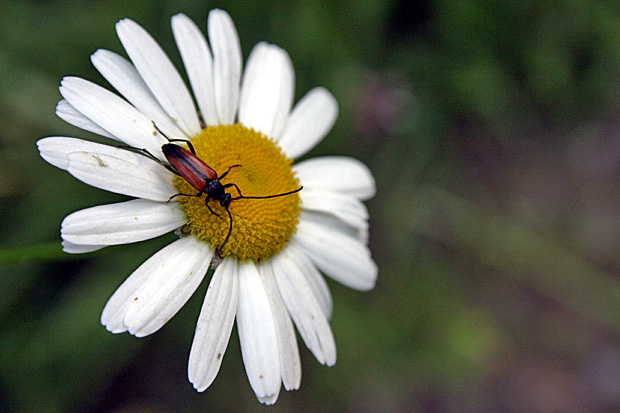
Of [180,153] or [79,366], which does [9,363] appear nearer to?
[79,366]

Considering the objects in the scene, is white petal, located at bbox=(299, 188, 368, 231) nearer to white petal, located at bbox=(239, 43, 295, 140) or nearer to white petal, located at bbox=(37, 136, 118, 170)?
white petal, located at bbox=(239, 43, 295, 140)

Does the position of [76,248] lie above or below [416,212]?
above

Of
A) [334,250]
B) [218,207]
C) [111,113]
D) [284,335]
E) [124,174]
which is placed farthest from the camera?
[334,250]

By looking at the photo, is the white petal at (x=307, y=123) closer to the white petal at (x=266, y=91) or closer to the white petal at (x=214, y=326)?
the white petal at (x=266, y=91)

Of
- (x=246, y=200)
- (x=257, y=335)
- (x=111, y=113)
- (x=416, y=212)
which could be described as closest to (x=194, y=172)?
(x=246, y=200)

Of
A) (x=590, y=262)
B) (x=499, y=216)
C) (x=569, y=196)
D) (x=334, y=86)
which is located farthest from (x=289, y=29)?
(x=590, y=262)

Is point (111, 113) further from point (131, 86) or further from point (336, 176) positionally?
point (336, 176)
